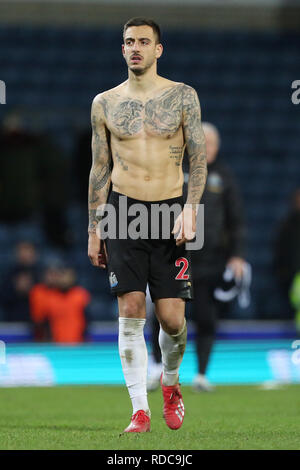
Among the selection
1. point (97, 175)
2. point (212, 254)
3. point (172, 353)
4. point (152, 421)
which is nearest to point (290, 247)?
point (212, 254)

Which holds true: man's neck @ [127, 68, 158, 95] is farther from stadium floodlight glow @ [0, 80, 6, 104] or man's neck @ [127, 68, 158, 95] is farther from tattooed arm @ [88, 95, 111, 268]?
stadium floodlight glow @ [0, 80, 6, 104]

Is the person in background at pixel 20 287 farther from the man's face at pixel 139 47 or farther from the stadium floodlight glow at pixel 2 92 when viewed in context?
the man's face at pixel 139 47

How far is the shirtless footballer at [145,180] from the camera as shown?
5605 millimetres

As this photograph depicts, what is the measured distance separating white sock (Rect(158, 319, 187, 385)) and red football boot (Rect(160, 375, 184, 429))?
Result: 0.13ft

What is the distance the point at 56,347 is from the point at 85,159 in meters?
4.79

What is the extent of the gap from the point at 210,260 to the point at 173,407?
345cm

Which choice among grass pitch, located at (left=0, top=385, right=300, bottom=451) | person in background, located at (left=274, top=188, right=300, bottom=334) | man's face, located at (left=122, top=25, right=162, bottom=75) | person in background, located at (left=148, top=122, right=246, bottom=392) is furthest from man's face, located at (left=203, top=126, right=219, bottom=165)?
person in background, located at (left=274, top=188, right=300, bottom=334)

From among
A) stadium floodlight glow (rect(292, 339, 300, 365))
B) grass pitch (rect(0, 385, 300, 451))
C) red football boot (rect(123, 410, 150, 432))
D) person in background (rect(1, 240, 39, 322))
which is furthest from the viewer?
person in background (rect(1, 240, 39, 322))

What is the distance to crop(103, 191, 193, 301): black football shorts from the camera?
5.61 meters

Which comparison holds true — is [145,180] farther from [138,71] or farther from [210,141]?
[210,141]

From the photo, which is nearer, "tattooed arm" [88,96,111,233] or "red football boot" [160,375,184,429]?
"red football boot" [160,375,184,429]

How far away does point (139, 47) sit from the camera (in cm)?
559

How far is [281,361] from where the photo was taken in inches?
441

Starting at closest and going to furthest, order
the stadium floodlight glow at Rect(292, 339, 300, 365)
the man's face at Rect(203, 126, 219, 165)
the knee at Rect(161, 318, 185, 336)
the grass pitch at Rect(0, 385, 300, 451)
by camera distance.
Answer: the grass pitch at Rect(0, 385, 300, 451), the knee at Rect(161, 318, 185, 336), the man's face at Rect(203, 126, 219, 165), the stadium floodlight glow at Rect(292, 339, 300, 365)
